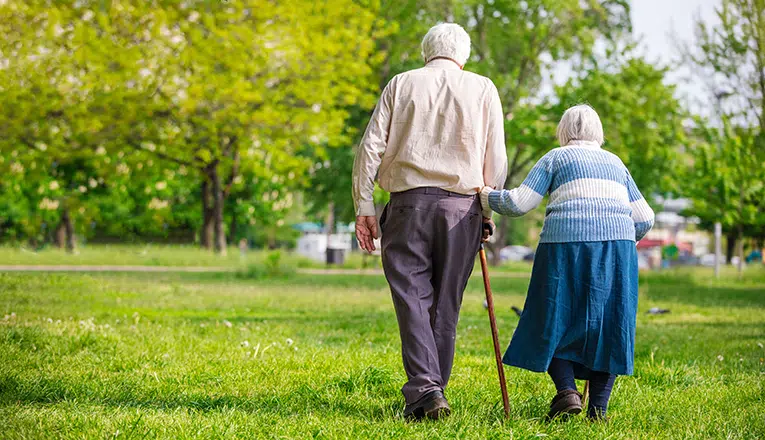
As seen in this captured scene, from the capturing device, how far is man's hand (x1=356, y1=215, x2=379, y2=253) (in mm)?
4609

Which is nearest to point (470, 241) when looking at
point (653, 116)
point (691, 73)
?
point (691, 73)

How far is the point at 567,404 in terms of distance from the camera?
4.37 metres

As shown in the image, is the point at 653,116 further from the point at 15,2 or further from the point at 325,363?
the point at 325,363

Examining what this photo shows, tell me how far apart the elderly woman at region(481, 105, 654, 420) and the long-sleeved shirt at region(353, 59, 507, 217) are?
7.4 inches

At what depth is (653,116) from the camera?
2750 cm

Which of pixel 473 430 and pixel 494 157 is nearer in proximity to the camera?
pixel 473 430

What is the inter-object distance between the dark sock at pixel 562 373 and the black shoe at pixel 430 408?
554 mm

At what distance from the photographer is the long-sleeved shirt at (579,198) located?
177 inches

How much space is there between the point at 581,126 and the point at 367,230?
1.21 metres

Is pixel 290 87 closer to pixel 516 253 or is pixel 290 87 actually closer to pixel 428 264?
pixel 428 264

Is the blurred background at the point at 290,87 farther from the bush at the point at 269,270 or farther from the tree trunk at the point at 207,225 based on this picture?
the bush at the point at 269,270

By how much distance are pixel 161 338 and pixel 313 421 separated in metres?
3.32

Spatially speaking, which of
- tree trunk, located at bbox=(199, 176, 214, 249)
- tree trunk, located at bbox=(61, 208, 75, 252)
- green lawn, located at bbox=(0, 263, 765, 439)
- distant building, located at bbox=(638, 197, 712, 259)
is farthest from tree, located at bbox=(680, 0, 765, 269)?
distant building, located at bbox=(638, 197, 712, 259)

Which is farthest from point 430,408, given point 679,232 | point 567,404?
point 679,232
